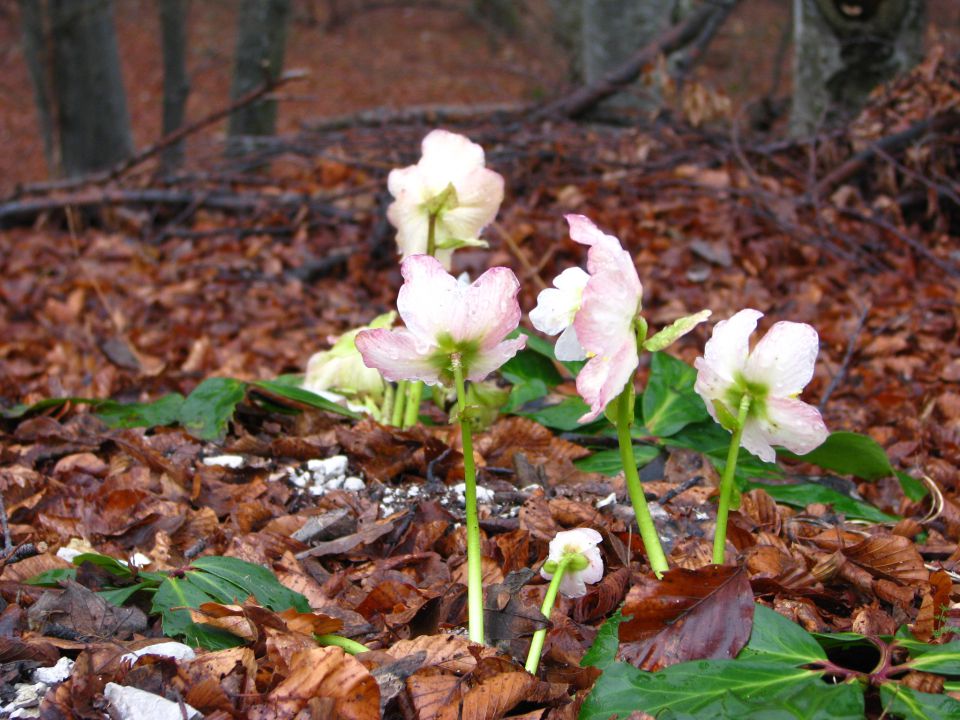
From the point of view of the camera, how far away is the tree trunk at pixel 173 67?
22.3ft

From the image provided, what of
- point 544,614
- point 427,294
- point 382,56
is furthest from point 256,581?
point 382,56

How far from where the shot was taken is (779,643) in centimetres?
106

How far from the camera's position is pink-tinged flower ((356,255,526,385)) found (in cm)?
111

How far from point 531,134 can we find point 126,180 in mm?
2191

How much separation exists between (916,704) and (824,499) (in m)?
0.91

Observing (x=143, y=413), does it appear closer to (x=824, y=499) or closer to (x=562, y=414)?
(x=562, y=414)

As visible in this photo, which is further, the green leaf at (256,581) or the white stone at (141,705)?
the green leaf at (256,581)

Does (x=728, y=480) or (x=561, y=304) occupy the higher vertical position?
(x=561, y=304)

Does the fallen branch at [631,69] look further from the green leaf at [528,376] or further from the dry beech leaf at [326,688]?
the dry beech leaf at [326,688]

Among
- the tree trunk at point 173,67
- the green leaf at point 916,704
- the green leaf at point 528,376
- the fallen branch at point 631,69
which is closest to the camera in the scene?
the green leaf at point 916,704

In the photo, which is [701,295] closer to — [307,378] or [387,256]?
[387,256]

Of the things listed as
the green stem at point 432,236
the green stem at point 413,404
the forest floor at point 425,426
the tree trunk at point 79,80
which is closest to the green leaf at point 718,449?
the forest floor at point 425,426

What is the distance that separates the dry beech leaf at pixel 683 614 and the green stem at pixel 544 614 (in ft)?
0.42

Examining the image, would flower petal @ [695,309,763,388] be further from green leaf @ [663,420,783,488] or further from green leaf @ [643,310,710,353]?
green leaf @ [663,420,783,488]
